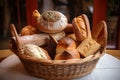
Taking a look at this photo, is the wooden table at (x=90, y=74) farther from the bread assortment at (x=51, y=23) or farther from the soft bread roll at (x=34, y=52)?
the bread assortment at (x=51, y=23)

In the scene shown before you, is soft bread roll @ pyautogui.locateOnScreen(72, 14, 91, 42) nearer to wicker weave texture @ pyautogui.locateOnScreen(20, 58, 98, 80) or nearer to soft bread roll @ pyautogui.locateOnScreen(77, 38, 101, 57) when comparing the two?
soft bread roll @ pyautogui.locateOnScreen(77, 38, 101, 57)

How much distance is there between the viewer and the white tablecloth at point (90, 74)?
930 millimetres

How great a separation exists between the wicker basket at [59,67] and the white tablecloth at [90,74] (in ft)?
0.16

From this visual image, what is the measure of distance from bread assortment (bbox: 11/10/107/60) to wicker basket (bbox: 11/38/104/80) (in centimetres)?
4

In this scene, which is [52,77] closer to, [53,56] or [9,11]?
[53,56]

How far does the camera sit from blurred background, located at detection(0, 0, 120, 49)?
6.64ft

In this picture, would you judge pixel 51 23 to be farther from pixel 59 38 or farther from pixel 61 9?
pixel 61 9

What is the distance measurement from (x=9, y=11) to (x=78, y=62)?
1548 mm

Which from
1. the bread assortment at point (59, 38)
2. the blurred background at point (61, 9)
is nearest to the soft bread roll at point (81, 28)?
the bread assortment at point (59, 38)

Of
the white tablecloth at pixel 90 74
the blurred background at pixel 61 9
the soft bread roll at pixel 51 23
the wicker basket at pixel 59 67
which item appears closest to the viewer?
the wicker basket at pixel 59 67

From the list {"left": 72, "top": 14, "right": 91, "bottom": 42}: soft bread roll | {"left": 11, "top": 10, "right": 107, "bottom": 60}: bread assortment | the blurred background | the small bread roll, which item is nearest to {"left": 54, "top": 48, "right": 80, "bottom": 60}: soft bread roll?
{"left": 11, "top": 10, "right": 107, "bottom": 60}: bread assortment

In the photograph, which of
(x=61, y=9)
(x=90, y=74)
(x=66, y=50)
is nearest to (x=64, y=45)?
(x=66, y=50)

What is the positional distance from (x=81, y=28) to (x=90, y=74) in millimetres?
213

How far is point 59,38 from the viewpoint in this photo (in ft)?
3.47
